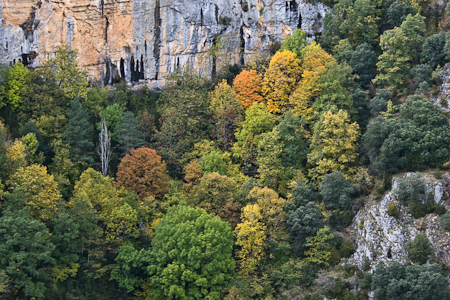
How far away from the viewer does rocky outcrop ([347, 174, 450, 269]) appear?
5105cm

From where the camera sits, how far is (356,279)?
52.4m

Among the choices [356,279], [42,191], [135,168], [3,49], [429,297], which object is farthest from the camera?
[3,49]

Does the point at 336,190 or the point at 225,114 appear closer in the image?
the point at 336,190

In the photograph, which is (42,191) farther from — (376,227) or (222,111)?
(376,227)

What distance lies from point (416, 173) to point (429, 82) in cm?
1223

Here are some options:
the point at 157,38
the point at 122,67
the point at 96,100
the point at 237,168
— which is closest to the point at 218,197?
the point at 237,168

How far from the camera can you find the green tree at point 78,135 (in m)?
65.1

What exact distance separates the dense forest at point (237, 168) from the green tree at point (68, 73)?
0.22 metres

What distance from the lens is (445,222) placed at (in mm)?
50469

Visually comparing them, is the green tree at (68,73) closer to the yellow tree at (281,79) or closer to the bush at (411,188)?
the yellow tree at (281,79)

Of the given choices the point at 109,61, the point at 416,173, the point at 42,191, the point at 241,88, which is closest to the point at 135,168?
the point at 42,191

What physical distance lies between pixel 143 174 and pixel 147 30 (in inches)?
874

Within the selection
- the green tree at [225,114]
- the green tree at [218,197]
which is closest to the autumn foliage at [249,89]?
the green tree at [225,114]

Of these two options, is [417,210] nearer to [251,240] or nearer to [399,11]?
[251,240]
